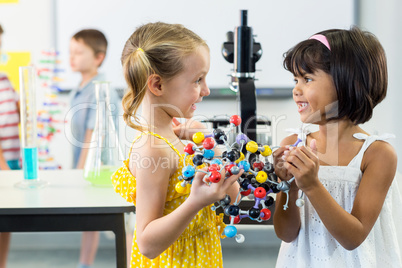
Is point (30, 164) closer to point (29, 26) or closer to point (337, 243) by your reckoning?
point (337, 243)

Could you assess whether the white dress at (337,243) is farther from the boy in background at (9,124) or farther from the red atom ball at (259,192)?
the boy in background at (9,124)

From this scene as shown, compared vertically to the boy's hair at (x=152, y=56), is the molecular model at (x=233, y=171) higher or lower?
lower

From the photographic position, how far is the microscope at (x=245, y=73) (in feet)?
4.74

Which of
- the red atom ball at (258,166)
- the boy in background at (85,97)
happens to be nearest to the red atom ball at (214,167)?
the red atom ball at (258,166)

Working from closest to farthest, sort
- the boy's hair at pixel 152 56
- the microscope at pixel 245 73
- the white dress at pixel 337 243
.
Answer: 1. the boy's hair at pixel 152 56
2. the white dress at pixel 337 243
3. the microscope at pixel 245 73

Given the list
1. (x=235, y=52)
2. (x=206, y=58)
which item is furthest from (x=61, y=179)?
(x=206, y=58)

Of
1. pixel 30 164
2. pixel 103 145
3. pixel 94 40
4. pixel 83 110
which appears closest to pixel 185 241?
pixel 103 145

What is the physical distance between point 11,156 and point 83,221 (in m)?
1.34

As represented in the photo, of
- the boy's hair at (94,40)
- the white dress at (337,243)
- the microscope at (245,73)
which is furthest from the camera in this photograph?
the boy's hair at (94,40)

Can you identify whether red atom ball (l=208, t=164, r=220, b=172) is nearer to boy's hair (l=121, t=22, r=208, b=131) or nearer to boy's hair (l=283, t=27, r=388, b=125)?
boy's hair (l=121, t=22, r=208, b=131)

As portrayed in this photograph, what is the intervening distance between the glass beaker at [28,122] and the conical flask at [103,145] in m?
0.17

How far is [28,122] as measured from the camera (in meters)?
1.54

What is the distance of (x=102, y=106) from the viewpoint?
1.49 metres

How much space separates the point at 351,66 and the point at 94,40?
1.94 metres
